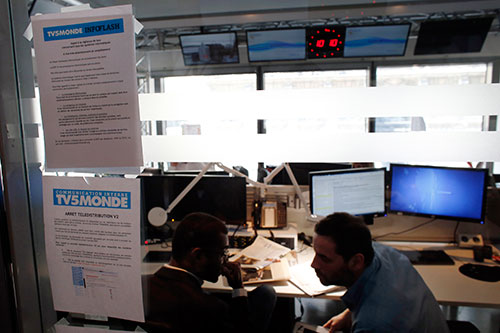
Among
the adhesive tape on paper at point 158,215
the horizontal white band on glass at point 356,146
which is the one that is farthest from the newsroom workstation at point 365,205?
the horizontal white band on glass at point 356,146

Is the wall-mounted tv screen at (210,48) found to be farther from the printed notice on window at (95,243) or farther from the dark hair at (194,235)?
the printed notice on window at (95,243)

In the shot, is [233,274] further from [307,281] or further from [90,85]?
[90,85]

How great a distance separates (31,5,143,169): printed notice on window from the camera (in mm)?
500

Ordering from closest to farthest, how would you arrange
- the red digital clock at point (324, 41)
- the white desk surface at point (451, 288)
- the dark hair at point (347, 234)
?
1. the dark hair at point (347, 234)
2. the white desk surface at point (451, 288)
3. the red digital clock at point (324, 41)

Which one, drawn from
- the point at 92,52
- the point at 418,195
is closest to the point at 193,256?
the point at 92,52

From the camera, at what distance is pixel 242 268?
71.1 inches

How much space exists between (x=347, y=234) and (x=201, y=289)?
2.24ft

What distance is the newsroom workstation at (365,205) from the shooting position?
188 cm

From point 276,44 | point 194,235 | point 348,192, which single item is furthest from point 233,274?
point 276,44

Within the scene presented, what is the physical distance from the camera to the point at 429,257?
190 cm

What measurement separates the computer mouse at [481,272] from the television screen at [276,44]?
3.21 meters

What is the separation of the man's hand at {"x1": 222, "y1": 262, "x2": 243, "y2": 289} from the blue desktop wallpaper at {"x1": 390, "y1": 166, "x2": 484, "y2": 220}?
1120 millimetres

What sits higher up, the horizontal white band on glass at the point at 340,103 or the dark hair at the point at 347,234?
the horizontal white band on glass at the point at 340,103

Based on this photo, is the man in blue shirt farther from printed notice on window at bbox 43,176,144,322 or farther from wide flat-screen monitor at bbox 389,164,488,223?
printed notice on window at bbox 43,176,144,322
